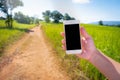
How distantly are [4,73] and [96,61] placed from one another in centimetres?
487

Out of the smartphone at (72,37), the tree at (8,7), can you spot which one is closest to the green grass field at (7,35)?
the tree at (8,7)

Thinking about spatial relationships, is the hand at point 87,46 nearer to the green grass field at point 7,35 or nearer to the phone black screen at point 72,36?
the phone black screen at point 72,36

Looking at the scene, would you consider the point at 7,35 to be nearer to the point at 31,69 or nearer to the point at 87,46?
the point at 31,69

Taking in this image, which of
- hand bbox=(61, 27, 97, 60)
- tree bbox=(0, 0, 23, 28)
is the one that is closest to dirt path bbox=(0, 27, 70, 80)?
hand bbox=(61, 27, 97, 60)

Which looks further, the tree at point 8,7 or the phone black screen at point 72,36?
the tree at point 8,7

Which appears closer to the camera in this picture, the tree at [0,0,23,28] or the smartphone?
the smartphone

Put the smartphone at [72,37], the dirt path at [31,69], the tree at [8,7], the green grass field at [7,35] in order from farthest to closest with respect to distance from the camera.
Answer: the tree at [8,7], the green grass field at [7,35], the dirt path at [31,69], the smartphone at [72,37]

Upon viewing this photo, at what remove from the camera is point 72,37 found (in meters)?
1.31

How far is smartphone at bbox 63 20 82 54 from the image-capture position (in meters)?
1.30

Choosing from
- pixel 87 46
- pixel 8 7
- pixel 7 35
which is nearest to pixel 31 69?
pixel 87 46

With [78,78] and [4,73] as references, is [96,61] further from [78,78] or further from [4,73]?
[4,73]

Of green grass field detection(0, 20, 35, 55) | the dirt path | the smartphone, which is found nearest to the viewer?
the smartphone

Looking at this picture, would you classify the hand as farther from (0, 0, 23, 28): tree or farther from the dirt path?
(0, 0, 23, 28): tree

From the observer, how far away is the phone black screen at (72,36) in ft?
4.26
